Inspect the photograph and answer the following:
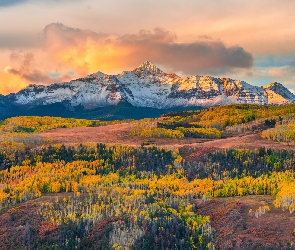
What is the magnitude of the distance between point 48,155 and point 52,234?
8746cm

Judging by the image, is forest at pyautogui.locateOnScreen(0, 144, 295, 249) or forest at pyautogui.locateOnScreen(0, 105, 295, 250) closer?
forest at pyautogui.locateOnScreen(0, 144, 295, 249)

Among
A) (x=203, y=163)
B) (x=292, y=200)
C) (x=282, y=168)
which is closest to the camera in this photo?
(x=292, y=200)

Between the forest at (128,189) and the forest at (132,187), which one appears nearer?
the forest at (132,187)

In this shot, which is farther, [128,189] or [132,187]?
[132,187]

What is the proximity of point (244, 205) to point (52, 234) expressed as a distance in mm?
42505

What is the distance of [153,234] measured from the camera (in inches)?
3612

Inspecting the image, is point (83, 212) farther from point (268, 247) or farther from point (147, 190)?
point (268, 247)

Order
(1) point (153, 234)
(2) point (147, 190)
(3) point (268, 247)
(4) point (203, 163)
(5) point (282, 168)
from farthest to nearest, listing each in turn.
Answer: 1. (4) point (203, 163)
2. (5) point (282, 168)
3. (2) point (147, 190)
4. (1) point (153, 234)
5. (3) point (268, 247)

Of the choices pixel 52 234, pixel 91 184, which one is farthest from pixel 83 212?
pixel 91 184

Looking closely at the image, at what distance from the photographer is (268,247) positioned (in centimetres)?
7956

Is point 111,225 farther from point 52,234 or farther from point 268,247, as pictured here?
point 268,247

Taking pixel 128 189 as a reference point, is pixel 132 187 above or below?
below

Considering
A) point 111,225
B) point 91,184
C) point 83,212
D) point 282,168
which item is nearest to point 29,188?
point 91,184

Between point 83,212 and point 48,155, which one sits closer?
point 83,212
